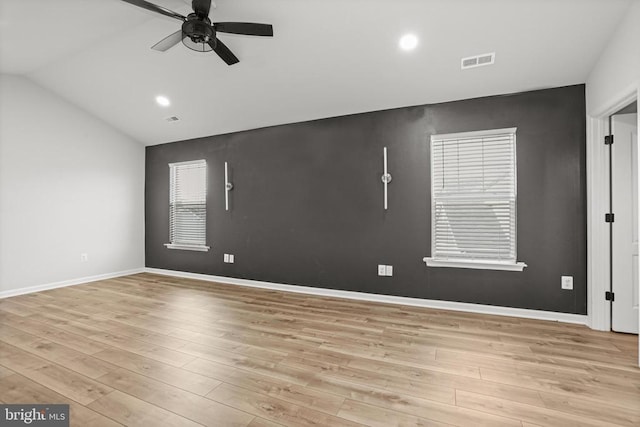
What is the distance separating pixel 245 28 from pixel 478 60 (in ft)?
7.01

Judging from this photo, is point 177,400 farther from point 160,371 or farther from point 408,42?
point 408,42

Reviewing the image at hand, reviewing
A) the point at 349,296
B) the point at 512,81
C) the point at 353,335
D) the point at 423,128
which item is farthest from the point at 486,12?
the point at 349,296

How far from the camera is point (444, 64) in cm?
298

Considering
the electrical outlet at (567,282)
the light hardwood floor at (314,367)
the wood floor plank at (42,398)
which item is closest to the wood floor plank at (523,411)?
the light hardwood floor at (314,367)

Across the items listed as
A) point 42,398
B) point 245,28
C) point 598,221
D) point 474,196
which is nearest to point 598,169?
point 598,221

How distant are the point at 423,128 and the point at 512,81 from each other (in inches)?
37.5

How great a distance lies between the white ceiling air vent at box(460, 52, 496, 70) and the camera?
2820mm

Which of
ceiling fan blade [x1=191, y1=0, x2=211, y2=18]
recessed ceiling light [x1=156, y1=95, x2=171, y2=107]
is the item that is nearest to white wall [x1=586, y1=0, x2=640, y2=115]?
ceiling fan blade [x1=191, y1=0, x2=211, y2=18]

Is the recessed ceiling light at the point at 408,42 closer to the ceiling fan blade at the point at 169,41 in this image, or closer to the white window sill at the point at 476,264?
the ceiling fan blade at the point at 169,41

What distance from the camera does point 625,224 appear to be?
275 centimetres

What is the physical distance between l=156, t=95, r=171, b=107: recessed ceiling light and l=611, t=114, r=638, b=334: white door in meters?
5.13

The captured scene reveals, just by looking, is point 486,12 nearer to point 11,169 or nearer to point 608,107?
point 608,107

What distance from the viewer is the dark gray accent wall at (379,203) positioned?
3.09m

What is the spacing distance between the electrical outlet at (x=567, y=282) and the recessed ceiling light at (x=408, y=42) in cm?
272
